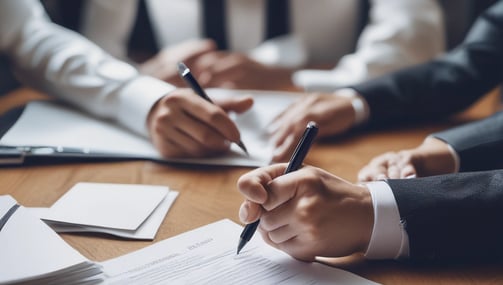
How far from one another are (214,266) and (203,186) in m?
0.22

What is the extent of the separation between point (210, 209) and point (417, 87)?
1.81 ft

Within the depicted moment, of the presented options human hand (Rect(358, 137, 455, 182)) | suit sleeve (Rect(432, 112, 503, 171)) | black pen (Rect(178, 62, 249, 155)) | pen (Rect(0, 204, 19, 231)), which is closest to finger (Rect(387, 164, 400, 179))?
human hand (Rect(358, 137, 455, 182))

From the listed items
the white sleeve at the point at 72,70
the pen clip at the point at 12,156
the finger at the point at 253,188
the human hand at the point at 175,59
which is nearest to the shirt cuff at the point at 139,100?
the white sleeve at the point at 72,70

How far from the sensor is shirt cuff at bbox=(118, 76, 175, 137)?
88cm

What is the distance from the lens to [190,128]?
2.63ft

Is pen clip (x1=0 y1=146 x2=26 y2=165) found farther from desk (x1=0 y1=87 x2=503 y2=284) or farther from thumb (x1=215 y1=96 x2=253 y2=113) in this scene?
thumb (x1=215 y1=96 x2=253 y2=113)

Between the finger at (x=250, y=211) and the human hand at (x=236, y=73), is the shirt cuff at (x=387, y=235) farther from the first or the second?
the human hand at (x=236, y=73)

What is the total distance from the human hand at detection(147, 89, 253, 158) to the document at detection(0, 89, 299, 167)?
0.7 inches

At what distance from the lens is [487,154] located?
755 millimetres

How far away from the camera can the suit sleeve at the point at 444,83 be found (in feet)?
3.26

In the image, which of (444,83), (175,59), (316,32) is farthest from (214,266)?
(316,32)

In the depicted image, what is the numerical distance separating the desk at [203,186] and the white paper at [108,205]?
0.07 feet

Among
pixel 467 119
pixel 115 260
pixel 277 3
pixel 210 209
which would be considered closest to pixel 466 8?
pixel 277 3

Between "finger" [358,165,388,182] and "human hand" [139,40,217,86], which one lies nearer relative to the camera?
"finger" [358,165,388,182]
